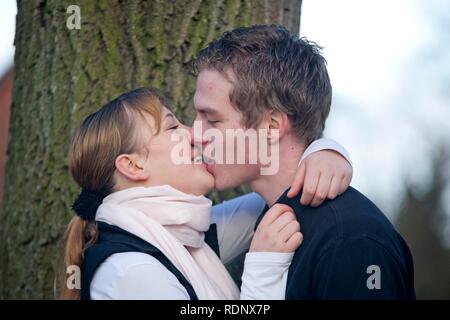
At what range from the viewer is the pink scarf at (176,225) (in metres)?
2.87

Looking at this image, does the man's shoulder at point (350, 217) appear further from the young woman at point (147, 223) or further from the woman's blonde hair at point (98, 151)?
the woman's blonde hair at point (98, 151)

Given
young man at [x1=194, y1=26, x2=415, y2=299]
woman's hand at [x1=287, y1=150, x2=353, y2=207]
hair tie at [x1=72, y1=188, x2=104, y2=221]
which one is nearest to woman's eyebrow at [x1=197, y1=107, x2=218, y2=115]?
young man at [x1=194, y1=26, x2=415, y2=299]

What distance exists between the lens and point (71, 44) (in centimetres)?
380

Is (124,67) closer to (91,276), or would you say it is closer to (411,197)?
(91,276)

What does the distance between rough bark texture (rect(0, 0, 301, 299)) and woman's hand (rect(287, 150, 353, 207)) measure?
94 centimetres

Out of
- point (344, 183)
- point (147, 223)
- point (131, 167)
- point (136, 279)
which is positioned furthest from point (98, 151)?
point (344, 183)

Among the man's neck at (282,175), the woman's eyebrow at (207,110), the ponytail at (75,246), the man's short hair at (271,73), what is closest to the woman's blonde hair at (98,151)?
the ponytail at (75,246)

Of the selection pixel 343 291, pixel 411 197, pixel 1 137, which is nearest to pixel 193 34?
pixel 343 291

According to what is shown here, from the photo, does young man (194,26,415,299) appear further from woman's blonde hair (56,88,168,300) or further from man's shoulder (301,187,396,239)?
woman's blonde hair (56,88,168,300)

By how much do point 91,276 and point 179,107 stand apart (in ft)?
4.02

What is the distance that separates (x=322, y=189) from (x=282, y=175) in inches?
15.2

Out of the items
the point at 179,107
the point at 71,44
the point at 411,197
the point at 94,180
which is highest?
the point at 71,44

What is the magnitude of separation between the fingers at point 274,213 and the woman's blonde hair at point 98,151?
58 centimetres

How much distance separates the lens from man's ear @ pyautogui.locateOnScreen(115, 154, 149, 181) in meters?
3.05
